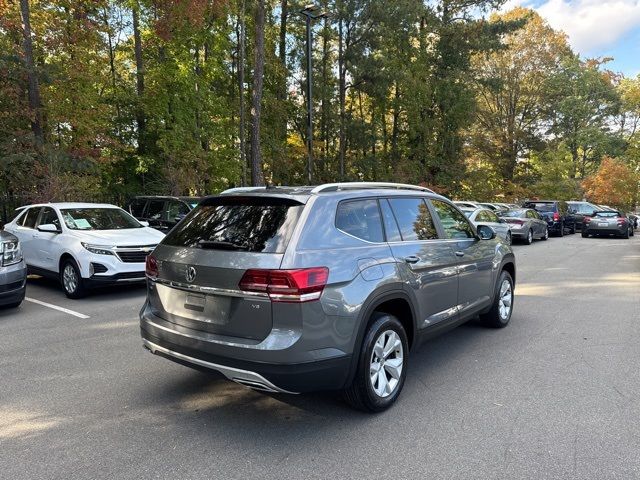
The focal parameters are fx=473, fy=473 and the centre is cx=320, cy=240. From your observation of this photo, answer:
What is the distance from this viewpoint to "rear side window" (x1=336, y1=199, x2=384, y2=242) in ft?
12.3

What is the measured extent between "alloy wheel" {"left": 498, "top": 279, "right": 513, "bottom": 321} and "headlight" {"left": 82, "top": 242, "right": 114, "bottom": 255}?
6086 millimetres

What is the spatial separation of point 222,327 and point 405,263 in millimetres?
1647

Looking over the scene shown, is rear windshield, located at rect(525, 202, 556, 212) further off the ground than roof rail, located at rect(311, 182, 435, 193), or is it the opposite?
roof rail, located at rect(311, 182, 435, 193)

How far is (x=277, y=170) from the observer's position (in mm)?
25453

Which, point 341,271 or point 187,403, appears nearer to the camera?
point 341,271

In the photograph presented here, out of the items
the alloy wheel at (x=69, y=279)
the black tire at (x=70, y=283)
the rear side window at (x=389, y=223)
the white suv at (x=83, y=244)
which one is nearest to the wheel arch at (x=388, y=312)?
the rear side window at (x=389, y=223)

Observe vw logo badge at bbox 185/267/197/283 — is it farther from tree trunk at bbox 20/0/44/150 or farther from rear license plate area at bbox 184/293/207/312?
tree trunk at bbox 20/0/44/150

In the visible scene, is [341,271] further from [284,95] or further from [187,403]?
[284,95]

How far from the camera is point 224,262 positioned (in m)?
3.40

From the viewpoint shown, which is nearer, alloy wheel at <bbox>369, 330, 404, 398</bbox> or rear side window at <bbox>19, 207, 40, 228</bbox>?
alloy wheel at <bbox>369, 330, 404, 398</bbox>

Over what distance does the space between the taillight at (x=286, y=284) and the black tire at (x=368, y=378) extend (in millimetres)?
658

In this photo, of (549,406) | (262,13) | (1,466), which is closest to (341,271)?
(549,406)

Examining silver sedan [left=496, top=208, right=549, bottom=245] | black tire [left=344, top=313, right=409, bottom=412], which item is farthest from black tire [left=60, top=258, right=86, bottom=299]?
silver sedan [left=496, top=208, right=549, bottom=245]

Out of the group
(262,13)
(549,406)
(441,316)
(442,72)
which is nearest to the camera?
(549,406)
